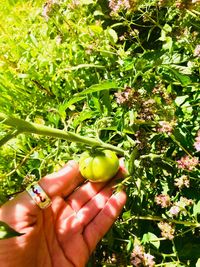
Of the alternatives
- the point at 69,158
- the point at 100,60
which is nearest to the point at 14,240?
the point at 69,158

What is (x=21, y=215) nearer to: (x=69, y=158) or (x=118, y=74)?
(x=69, y=158)

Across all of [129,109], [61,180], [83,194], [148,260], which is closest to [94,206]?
[83,194]

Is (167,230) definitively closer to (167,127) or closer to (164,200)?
(164,200)

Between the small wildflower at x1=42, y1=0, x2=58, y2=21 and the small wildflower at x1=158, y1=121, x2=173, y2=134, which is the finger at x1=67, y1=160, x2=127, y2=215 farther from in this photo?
the small wildflower at x1=42, y1=0, x2=58, y2=21

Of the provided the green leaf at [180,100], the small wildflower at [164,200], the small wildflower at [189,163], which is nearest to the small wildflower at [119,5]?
the green leaf at [180,100]

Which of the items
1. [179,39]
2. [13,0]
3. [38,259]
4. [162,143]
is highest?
[13,0]

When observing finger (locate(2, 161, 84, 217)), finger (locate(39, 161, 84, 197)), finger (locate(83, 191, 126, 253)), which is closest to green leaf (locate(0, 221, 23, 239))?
finger (locate(2, 161, 84, 217))

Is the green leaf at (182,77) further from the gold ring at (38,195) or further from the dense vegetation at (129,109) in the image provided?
the gold ring at (38,195)

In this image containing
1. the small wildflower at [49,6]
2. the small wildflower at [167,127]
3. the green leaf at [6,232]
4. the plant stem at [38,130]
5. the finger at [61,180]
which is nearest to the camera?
the green leaf at [6,232]
